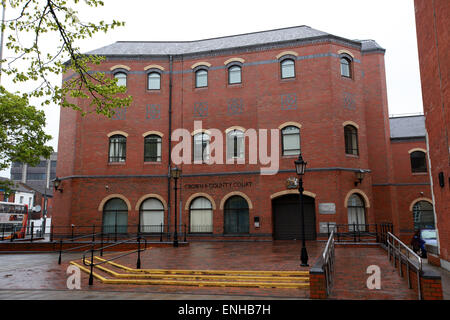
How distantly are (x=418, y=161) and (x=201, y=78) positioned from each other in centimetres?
1692

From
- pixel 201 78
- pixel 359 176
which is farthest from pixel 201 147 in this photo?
pixel 359 176

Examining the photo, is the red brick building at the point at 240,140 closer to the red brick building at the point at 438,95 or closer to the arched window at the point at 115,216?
the arched window at the point at 115,216

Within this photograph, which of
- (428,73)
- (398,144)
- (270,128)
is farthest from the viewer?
(398,144)

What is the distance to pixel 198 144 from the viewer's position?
69.8 feet

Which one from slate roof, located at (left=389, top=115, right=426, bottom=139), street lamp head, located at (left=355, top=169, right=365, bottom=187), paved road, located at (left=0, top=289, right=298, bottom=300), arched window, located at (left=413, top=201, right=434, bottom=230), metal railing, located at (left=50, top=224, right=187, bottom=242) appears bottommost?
paved road, located at (left=0, top=289, right=298, bottom=300)

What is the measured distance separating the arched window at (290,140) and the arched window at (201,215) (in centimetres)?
530

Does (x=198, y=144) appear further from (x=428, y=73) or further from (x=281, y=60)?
(x=428, y=73)

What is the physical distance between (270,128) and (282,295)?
13.1 m

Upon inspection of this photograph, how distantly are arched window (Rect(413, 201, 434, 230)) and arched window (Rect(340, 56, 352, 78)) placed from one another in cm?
1161

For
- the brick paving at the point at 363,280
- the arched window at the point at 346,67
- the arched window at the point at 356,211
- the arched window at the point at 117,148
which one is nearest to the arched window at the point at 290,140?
the arched window at the point at 356,211

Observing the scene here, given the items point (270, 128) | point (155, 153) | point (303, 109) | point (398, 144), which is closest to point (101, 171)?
point (155, 153)

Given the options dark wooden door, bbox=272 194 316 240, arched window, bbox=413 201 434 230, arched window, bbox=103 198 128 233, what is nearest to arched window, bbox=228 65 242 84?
dark wooden door, bbox=272 194 316 240

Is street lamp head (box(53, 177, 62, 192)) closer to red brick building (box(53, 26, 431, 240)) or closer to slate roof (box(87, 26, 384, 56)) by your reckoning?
red brick building (box(53, 26, 431, 240))

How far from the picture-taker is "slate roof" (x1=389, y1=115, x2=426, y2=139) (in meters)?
27.1
